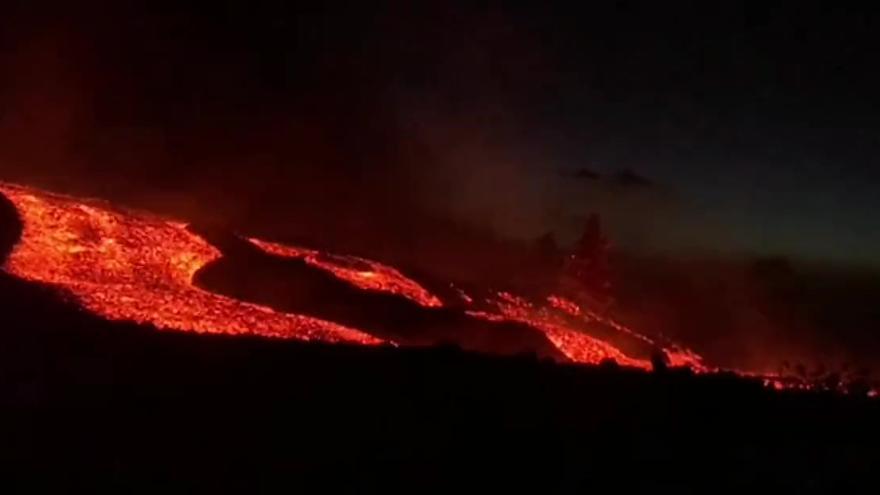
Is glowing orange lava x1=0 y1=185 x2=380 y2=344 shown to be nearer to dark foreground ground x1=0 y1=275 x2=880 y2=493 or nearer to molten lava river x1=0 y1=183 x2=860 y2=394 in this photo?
molten lava river x1=0 y1=183 x2=860 y2=394

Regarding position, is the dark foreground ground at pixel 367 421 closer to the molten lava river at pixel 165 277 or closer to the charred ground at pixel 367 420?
the charred ground at pixel 367 420

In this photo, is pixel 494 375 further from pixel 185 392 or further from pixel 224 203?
pixel 224 203

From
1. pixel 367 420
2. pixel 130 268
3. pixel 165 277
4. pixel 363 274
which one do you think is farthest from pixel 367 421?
pixel 363 274

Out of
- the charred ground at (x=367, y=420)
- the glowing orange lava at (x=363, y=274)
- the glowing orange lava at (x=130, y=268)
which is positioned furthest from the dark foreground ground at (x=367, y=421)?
the glowing orange lava at (x=363, y=274)

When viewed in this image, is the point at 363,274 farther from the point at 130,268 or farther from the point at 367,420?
the point at 367,420

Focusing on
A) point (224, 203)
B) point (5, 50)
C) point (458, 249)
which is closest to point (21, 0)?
point (5, 50)

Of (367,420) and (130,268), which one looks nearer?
(367,420)

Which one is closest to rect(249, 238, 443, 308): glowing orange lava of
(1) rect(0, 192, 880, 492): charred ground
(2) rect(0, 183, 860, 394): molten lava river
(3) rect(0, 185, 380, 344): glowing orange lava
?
(2) rect(0, 183, 860, 394): molten lava river
